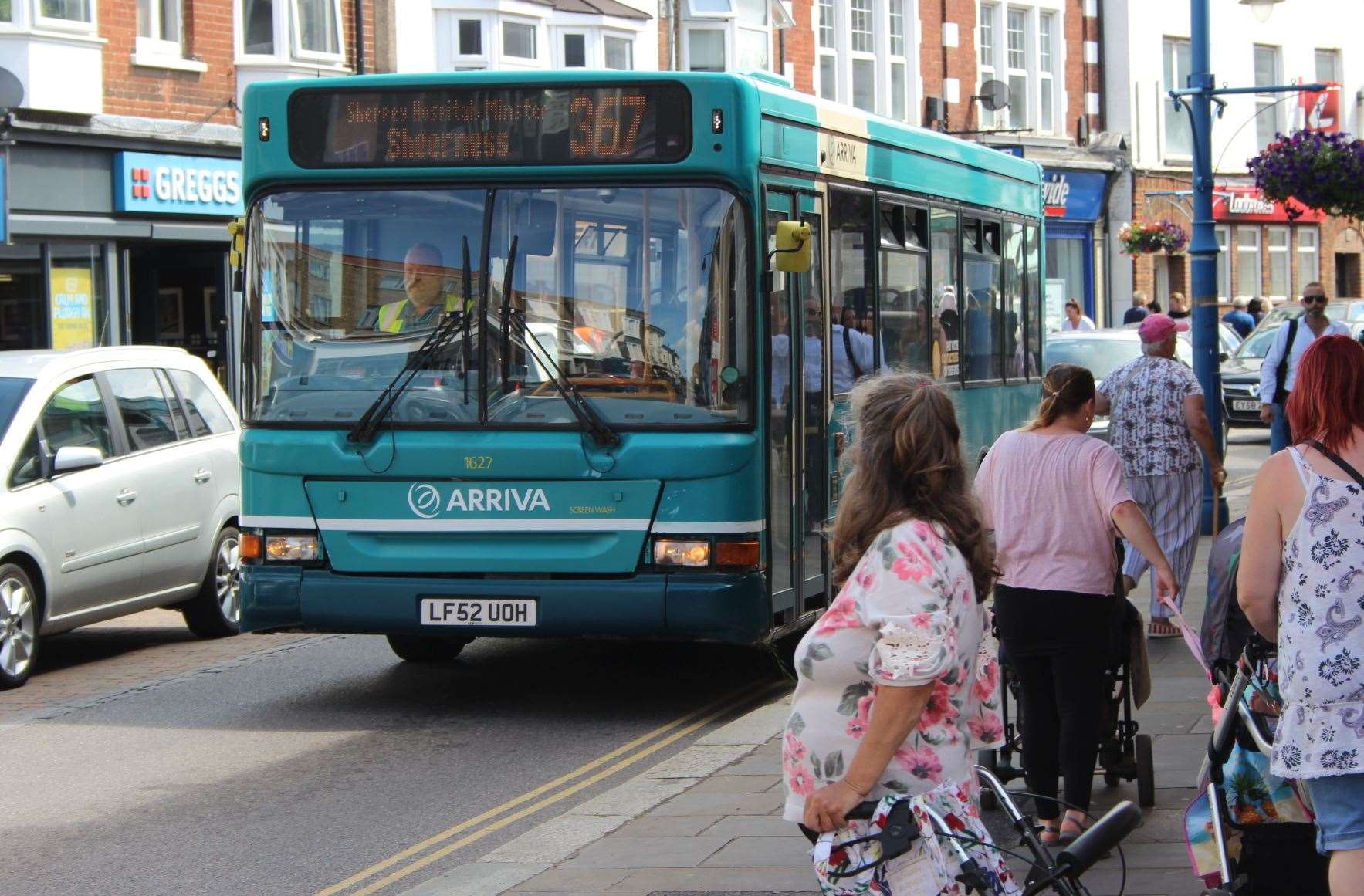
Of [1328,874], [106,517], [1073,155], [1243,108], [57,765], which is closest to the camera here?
[1328,874]

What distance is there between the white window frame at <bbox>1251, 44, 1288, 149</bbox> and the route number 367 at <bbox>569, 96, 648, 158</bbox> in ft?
123

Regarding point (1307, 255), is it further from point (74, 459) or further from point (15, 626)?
point (15, 626)

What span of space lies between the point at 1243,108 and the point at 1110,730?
131 feet

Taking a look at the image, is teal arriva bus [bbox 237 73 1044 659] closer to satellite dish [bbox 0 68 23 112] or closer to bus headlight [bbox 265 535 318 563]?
bus headlight [bbox 265 535 318 563]

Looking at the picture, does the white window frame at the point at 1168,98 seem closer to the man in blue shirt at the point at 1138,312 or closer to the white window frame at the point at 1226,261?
the white window frame at the point at 1226,261

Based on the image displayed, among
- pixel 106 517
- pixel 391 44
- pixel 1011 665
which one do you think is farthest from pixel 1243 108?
pixel 1011 665

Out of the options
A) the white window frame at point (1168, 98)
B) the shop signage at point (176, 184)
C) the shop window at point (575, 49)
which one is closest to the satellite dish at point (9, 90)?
the shop signage at point (176, 184)

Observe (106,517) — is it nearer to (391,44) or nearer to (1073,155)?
(391,44)

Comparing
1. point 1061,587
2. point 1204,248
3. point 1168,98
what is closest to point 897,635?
point 1061,587

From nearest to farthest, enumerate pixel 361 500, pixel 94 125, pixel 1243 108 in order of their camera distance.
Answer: pixel 361 500 < pixel 94 125 < pixel 1243 108

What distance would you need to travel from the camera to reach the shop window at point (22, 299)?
2086 centimetres

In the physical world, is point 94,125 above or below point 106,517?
above

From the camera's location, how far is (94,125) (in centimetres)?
2134

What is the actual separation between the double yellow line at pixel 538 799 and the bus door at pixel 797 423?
61 cm
